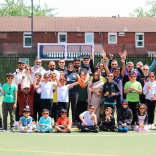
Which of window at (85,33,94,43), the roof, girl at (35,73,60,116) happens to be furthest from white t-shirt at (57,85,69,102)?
window at (85,33,94,43)

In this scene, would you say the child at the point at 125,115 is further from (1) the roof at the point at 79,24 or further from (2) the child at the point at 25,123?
(1) the roof at the point at 79,24

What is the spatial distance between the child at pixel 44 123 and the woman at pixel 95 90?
57.5 inches

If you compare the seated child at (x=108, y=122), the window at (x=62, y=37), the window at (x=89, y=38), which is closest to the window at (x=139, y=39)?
the window at (x=89, y=38)

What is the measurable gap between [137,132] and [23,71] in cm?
342

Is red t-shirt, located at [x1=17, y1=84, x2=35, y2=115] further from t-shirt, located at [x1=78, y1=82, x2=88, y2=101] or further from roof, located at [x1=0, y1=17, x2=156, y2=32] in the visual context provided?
roof, located at [x1=0, y1=17, x2=156, y2=32]

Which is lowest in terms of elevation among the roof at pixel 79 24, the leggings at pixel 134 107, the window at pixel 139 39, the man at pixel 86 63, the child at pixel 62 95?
the leggings at pixel 134 107

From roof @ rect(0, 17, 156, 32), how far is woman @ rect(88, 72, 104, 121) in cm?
3876

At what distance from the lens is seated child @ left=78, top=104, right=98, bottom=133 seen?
1305 centimetres

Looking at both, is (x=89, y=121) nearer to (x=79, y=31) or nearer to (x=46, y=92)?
(x=46, y=92)

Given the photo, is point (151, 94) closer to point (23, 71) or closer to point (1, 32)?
point (23, 71)

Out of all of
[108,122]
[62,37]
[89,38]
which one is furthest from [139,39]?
[108,122]

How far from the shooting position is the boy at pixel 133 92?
45.3 feet

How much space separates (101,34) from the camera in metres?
53.1
